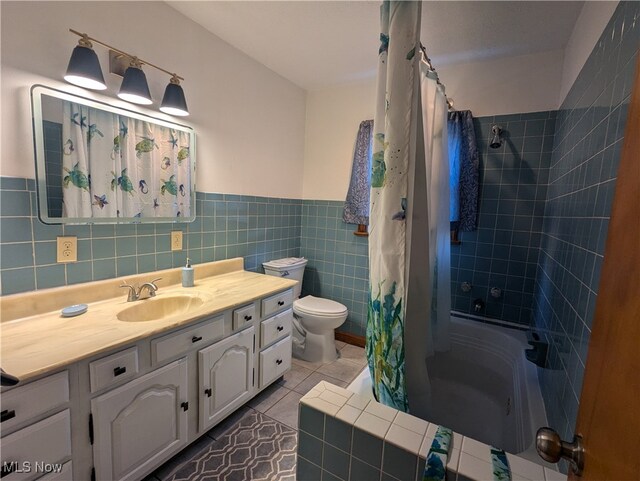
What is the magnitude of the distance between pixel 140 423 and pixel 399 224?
4.44ft

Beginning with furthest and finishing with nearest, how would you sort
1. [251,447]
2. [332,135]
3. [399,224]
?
[332,135] → [251,447] → [399,224]

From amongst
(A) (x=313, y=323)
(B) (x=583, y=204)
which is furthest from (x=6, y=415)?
(B) (x=583, y=204)

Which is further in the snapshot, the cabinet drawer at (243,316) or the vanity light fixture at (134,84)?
the cabinet drawer at (243,316)

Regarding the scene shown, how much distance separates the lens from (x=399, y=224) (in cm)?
99

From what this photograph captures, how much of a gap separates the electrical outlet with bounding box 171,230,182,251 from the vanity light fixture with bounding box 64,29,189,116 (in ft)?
2.37

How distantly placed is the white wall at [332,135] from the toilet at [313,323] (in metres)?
0.86

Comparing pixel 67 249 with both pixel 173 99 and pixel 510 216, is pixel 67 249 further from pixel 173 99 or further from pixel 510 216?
pixel 510 216

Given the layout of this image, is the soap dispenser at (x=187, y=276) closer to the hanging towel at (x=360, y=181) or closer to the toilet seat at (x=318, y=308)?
the toilet seat at (x=318, y=308)

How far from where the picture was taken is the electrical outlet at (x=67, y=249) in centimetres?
133

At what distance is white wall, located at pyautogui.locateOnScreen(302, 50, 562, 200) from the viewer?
201 cm

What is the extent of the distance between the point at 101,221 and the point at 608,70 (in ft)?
7.35

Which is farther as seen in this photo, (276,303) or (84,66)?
(276,303)

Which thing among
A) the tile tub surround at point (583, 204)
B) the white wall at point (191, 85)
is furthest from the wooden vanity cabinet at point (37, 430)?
the tile tub surround at point (583, 204)

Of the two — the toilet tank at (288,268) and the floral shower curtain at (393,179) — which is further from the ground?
the floral shower curtain at (393,179)
